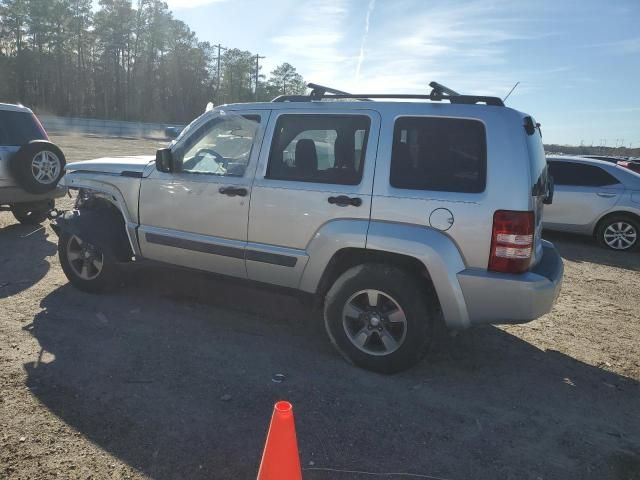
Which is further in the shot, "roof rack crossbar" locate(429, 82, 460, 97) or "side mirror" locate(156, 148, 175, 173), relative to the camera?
"side mirror" locate(156, 148, 175, 173)

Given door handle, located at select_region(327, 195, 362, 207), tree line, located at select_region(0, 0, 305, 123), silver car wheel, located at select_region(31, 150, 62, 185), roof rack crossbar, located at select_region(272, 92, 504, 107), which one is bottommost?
silver car wheel, located at select_region(31, 150, 62, 185)

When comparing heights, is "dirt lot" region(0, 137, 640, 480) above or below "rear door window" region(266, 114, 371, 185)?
below

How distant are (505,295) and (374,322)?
0.97 metres

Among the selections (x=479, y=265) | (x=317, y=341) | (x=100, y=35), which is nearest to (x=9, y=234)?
(x=317, y=341)

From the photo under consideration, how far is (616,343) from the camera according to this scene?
15.0 ft

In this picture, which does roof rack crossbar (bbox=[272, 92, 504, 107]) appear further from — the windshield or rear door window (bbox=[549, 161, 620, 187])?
rear door window (bbox=[549, 161, 620, 187])

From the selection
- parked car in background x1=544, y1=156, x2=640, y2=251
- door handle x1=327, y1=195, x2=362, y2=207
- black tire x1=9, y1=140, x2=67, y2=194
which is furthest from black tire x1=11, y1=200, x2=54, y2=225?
parked car in background x1=544, y1=156, x2=640, y2=251

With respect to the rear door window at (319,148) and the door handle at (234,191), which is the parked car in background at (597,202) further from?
the door handle at (234,191)

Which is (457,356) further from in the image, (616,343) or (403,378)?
(616,343)

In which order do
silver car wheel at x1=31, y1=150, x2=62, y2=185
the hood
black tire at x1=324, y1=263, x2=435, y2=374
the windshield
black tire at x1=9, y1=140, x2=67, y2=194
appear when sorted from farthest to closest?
silver car wheel at x1=31, y1=150, x2=62, y2=185
black tire at x1=9, y1=140, x2=67, y2=194
the hood
the windshield
black tire at x1=324, y1=263, x2=435, y2=374

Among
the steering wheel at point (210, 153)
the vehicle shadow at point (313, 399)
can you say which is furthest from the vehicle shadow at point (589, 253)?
the steering wheel at point (210, 153)

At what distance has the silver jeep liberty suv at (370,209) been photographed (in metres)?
3.30

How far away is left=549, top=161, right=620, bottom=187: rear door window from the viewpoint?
8.56 m

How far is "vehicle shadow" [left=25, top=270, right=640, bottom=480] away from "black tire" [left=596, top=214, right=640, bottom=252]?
5097mm
